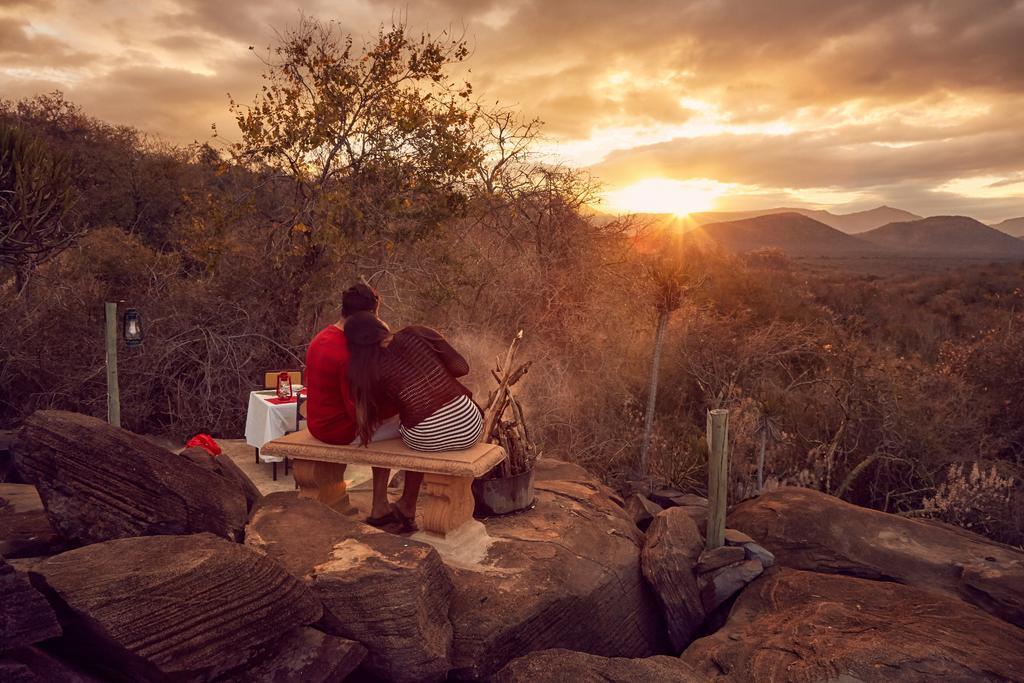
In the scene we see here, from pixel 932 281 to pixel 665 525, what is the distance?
28103 mm

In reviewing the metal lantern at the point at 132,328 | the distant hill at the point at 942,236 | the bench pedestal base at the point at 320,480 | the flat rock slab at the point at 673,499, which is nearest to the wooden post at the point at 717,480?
the flat rock slab at the point at 673,499

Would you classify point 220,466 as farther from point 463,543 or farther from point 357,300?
point 463,543

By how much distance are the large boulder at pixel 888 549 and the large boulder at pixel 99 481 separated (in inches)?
168

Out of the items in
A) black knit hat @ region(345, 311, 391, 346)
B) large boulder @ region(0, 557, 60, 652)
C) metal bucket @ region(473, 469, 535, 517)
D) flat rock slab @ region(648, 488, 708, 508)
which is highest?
black knit hat @ region(345, 311, 391, 346)

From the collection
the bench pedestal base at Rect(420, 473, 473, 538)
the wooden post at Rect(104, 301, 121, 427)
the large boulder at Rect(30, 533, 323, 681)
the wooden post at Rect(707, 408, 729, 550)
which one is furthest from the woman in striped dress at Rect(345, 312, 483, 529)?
the wooden post at Rect(104, 301, 121, 427)

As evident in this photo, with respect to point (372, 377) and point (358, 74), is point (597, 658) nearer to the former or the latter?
point (372, 377)

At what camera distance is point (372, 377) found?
14.0ft

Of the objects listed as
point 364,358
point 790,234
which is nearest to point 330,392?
point 364,358

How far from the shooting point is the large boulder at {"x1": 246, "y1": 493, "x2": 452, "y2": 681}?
313 cm

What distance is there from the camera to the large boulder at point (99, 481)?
3193 mm

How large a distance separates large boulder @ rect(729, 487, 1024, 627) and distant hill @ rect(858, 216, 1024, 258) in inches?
4706

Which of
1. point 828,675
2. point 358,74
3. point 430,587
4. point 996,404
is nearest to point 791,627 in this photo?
point 828,675

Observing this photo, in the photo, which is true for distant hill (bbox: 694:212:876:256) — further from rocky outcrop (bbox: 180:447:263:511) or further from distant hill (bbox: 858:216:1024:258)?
rocky outcrop (bbox: 180:447:263:511)

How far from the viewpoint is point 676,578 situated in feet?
15.5
